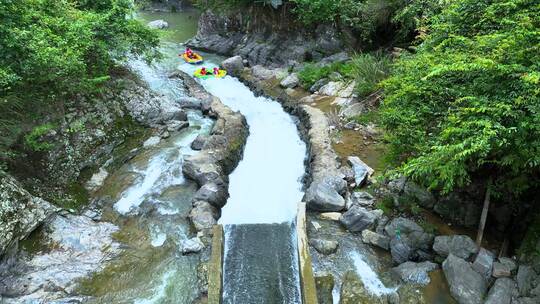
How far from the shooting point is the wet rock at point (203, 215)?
30.4 feet

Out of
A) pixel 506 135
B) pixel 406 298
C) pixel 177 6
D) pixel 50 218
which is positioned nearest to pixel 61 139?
pixel 50 218

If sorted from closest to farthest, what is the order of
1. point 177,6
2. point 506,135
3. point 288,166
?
point 506,135 → point 288,166 → point 177,6

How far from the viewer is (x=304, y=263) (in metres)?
7.83

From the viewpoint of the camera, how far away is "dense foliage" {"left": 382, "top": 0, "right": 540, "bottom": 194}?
588 cm

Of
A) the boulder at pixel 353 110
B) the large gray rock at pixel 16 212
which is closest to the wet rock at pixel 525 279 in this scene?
the boulder at pixel 353 110

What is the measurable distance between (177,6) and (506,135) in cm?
3791

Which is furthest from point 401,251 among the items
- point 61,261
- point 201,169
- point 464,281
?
point 61,261

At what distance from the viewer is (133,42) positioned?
14.1 metres

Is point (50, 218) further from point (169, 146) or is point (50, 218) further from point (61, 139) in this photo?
point (169, 146)

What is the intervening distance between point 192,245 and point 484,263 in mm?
5739

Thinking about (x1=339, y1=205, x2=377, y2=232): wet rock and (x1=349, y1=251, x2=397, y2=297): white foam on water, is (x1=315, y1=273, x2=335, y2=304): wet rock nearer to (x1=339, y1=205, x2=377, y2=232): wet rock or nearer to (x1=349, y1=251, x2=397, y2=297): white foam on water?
(x1=349, y1=251, x2=397, y2=297): white foam on water

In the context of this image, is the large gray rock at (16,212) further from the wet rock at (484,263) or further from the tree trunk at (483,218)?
the tree trunk at (483,218)

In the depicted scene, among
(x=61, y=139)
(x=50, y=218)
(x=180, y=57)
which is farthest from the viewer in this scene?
(x=180, y=57)

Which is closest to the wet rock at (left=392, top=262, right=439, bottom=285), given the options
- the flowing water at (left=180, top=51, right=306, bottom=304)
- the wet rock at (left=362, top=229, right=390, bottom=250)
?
the wet rock at (left=362, top=229, right=390, bottom=250)
